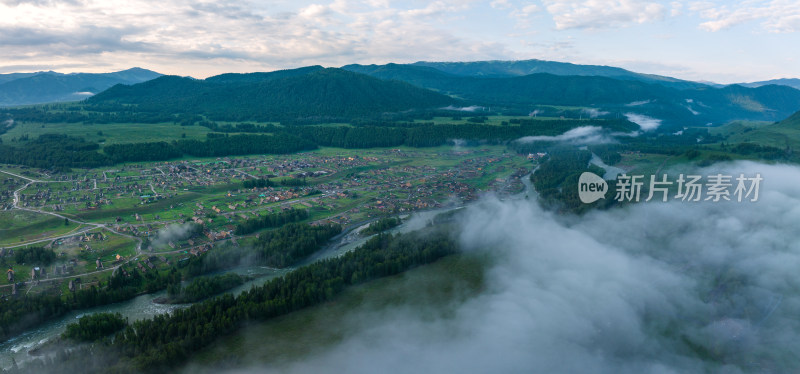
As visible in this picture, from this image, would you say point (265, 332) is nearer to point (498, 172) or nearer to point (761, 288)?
point (761, 288)

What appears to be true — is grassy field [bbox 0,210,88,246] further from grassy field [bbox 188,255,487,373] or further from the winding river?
grassy field [bbox 188,255,487,373]

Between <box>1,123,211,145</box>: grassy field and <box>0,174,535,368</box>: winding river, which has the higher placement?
<box>1,123,211,145</box>: grassy field

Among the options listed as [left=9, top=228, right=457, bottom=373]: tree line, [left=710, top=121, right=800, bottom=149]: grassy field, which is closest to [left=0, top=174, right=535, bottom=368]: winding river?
[left=9, top=228, right=457, bottom=373]: tree line

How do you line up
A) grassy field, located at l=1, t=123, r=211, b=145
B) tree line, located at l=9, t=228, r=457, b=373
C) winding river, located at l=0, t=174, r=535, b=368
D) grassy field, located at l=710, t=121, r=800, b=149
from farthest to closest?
grassy field, located at l=1, t=123, r=211, b=145 → grassy field, located at l=710, t=121, r=800, b=149 → winding river, located at l=0, t=174, r=535, b=368 → tree line, located at l=9, t=228, r=457, b=373

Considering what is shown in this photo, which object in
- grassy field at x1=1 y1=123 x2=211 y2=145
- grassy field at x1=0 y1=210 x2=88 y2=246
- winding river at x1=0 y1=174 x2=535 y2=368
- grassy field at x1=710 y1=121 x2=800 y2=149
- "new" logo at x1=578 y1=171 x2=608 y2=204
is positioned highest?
grassy field at x1=710 y1=121 x2=800 y2=149

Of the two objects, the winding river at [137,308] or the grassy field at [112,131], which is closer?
the winding river at [137,308]

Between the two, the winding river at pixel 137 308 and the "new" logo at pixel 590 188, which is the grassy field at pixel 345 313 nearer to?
the winding river at pixel 137 308

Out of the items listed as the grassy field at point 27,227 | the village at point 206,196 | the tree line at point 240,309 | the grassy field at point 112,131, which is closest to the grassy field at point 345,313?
the tree line at point 240,309

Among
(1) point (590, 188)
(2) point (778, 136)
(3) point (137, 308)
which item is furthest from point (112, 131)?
(2) point (778, 136)

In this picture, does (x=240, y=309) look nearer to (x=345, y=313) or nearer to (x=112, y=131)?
(x=345, y=313)
